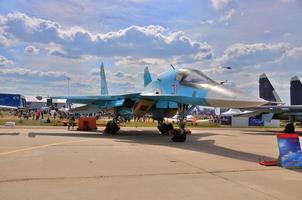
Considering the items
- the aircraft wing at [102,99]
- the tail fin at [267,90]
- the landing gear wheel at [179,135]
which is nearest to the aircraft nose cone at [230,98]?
the landing gear wheel at [179,135]

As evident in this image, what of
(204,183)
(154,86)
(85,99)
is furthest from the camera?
(85,99)

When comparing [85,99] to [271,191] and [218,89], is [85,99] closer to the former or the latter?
[218,89]

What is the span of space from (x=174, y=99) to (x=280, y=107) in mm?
13366

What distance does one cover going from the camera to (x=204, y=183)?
636 centimetres

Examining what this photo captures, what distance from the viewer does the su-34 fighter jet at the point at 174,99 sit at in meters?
12.0

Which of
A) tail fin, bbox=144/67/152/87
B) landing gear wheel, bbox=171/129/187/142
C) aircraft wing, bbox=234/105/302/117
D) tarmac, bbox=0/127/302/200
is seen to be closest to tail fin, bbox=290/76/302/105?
aircraft wing, bbox=234/105/302/117

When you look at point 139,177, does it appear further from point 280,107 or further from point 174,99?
point 280,107

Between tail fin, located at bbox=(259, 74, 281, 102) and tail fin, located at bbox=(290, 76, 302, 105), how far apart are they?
6.75 ft

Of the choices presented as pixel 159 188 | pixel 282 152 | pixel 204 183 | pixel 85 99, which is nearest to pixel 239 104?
pixel 282 152

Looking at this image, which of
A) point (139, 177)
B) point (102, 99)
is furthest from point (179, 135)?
point (139, 177)

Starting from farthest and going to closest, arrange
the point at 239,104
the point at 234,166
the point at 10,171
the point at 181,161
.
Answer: the point at 239,104 < the point at 181,161 < the point at 234,166 < the point at 10,171

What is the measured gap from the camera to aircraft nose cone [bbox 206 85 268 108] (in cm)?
1095

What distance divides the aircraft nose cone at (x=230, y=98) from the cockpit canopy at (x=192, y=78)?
41.2 inches

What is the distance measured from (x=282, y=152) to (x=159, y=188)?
413 cm
